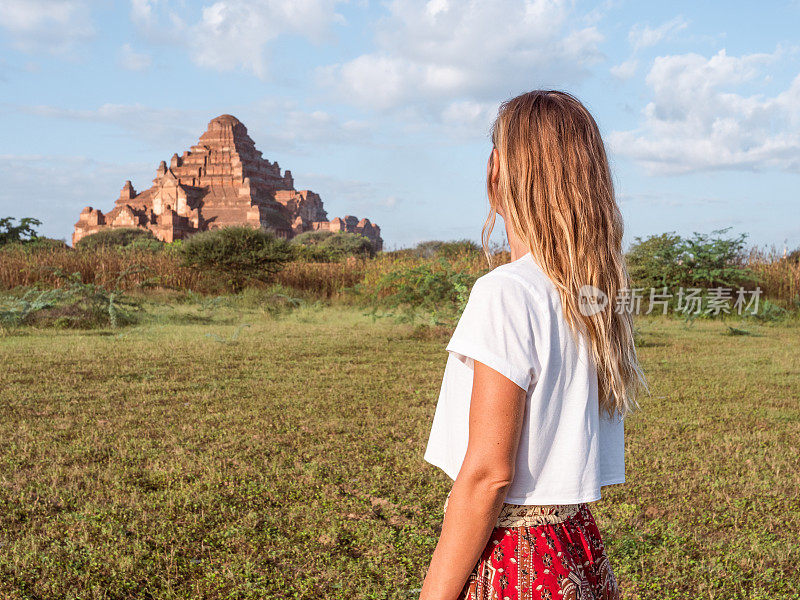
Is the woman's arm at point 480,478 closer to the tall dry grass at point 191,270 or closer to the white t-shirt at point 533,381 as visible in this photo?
the white t-shirt at point 533,381

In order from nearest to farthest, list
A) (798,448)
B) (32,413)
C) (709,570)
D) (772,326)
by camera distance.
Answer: (709,570) < (798,448) < (32,413) < (772,326)

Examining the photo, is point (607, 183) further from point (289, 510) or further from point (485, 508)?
point (289, 510)

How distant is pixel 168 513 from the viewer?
118 inches

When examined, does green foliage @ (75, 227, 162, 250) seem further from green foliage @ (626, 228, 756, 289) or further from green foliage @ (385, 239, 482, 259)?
green foliage @ (626, 228, 756, 289)

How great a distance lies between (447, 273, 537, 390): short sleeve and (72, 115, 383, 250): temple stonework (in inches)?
1927

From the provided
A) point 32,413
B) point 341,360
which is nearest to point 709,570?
point 32,413

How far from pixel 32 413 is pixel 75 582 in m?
2.72

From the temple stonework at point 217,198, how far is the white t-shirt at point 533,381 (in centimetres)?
4886

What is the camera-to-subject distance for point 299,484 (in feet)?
11.1

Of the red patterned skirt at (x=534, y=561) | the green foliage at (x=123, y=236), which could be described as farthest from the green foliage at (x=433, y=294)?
the green foliage at (x=123, y=236)

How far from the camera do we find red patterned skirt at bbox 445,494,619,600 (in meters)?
1.04

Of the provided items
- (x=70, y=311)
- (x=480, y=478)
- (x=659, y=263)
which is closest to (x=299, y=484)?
(x=480, y=478)

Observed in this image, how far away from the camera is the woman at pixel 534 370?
95 cm

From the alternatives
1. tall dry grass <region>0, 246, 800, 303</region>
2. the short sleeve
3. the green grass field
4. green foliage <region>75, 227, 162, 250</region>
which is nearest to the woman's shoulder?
the short sleeve
